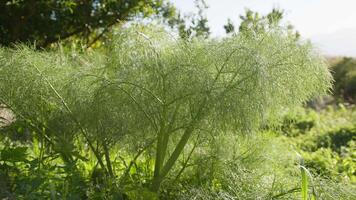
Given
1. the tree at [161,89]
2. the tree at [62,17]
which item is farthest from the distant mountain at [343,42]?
the tree at [161,89]

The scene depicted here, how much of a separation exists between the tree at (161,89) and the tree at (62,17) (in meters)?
2.51

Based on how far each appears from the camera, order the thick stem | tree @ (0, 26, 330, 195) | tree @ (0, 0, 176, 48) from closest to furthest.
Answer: tree @ (0, 26, 330, 195) < the thick stem < tree @ (0, 0, 176, 48)

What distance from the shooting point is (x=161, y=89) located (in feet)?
7.36

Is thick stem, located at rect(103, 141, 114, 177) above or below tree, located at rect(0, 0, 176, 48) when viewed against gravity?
below

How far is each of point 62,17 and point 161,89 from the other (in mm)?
3243

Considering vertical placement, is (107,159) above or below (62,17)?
below

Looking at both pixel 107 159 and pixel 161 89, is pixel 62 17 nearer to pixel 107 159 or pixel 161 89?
pixel 107 159

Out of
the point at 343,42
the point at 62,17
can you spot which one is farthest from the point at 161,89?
the point at 343,42

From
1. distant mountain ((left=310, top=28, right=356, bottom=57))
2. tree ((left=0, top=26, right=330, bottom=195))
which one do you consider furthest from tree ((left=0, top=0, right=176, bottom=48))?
distant mountain ((left=310, top=28, right=356, bottom=57))

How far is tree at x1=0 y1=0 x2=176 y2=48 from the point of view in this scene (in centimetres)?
506

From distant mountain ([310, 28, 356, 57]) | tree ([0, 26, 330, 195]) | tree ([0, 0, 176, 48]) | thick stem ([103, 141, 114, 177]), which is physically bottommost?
thick stem ([103, 141, 114, 177])

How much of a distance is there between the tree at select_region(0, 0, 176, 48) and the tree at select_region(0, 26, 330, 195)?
2.51 meters

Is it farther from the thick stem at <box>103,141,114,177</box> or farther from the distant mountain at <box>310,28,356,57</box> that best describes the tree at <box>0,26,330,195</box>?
the distant mountain at <box>310,28,356,57</box>

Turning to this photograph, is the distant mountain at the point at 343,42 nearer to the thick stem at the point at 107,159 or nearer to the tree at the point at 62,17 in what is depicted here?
the tree at the point at 62,17
